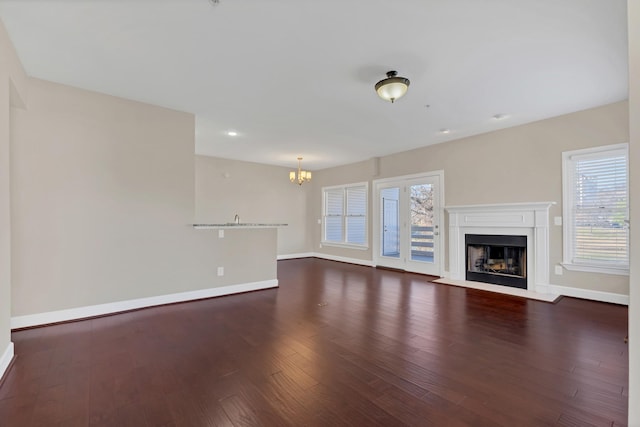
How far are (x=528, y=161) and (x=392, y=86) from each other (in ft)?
10.2

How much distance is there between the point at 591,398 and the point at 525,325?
53.9 inches

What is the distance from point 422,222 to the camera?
6.11 metres

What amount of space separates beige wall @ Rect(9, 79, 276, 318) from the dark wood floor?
43cm

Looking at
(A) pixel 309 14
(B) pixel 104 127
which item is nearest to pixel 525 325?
(A) pixel 309 14

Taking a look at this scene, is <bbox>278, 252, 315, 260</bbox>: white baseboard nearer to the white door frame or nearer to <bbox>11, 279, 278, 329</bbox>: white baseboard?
the white door frame

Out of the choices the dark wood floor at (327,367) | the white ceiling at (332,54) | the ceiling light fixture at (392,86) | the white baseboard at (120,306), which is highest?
Answer: the white ceiling at (332,54)

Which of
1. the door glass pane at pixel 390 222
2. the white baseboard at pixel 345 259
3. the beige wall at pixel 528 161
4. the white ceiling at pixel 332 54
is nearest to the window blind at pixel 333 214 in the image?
the white baseboard at pixel 345 259

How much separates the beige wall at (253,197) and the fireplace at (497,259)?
15.7 ft

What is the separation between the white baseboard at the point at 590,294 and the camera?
3.84 metres

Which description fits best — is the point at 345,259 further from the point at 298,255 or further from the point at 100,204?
the point at 100,204

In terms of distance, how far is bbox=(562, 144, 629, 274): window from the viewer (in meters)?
3.88

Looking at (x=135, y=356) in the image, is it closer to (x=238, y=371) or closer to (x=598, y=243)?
(x=238, y=371)

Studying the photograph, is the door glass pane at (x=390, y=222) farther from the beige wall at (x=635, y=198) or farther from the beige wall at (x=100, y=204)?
the beige wall at (x=635, y=198)

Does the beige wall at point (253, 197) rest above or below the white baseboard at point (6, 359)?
above
